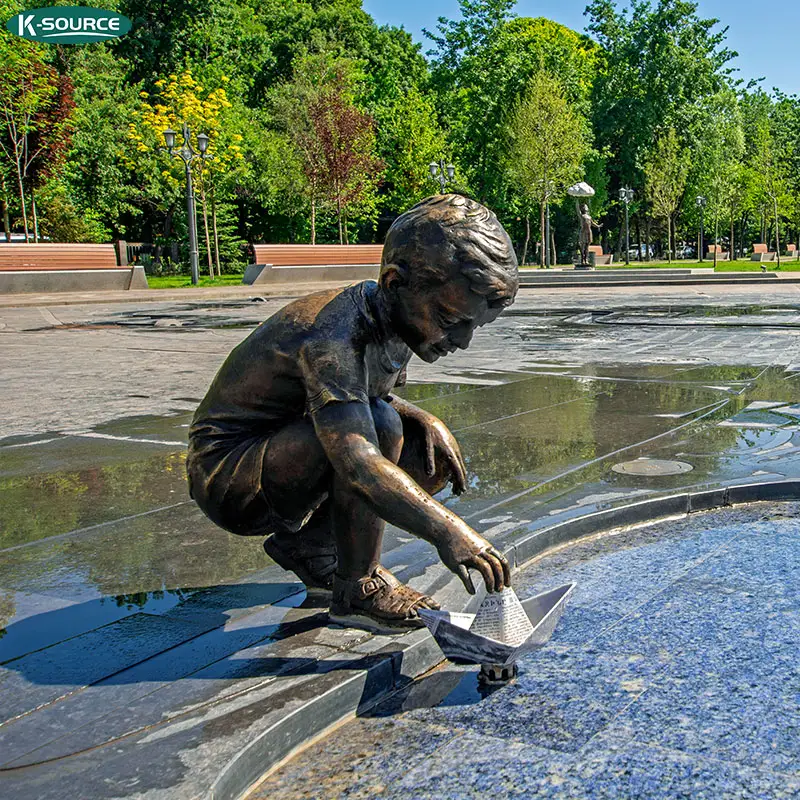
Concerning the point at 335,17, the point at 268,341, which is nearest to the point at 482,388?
the point at 268,341

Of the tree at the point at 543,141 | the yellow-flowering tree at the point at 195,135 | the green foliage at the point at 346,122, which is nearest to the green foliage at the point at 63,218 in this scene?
the green foliage at the point at 346,122

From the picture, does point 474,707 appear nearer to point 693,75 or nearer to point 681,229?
point 693,75

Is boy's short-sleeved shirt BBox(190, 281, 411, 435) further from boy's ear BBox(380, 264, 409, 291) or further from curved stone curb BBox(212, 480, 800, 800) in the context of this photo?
curved stone curb BBox(212, 480, 800, 800)

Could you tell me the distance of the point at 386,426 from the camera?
2715 mm

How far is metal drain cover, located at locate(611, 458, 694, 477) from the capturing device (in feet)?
16.2

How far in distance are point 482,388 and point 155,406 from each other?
2.73 m

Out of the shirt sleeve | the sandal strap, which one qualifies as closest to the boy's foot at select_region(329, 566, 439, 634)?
the sandal strap

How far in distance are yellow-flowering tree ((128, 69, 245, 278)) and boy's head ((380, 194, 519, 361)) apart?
3198cm

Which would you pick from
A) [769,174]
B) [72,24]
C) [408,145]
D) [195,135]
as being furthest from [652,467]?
[769,174]

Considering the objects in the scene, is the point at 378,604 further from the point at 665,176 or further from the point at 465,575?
the point at 665,176

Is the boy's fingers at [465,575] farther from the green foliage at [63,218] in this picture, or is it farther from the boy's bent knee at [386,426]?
the green foliage at [63,218]

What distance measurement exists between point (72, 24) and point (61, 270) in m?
19.7

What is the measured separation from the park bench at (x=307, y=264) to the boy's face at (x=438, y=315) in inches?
1104

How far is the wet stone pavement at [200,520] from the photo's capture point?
2225 mm
